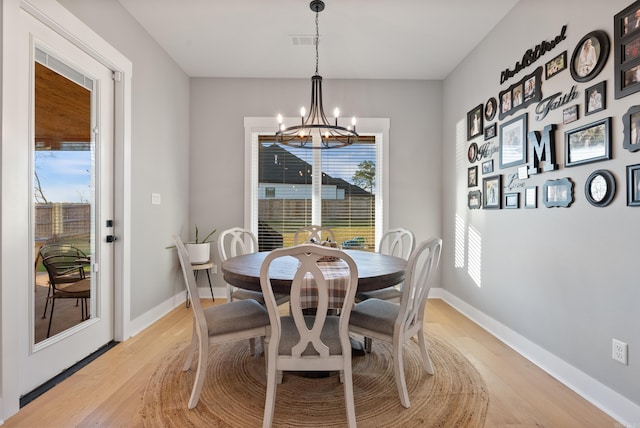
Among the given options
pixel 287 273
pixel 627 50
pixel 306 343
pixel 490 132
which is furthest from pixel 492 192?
pixel 306 343

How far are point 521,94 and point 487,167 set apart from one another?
707 mm

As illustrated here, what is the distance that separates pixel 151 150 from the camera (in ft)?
10.0

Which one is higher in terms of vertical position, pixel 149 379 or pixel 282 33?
pixel 282 33

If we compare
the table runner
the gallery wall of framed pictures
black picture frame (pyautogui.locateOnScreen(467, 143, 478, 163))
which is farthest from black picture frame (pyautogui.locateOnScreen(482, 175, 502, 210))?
the table runner

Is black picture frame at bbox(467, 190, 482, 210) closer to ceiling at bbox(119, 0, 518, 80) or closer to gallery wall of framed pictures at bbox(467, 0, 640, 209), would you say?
gallery wall of framed pictures at bbox(467, 0, 640, 209)

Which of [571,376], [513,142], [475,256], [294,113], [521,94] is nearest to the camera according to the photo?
[571,376]

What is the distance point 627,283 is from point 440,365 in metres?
1.19

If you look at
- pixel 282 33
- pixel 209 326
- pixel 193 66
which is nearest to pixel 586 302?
pixel 209 326

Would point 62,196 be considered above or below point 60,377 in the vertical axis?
above

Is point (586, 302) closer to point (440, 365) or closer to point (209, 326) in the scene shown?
point (440, 365)

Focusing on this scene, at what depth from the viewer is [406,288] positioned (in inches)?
66.5

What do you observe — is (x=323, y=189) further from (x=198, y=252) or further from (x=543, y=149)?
(x=543, y=149)

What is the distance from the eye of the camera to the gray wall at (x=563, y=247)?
5.47 ft

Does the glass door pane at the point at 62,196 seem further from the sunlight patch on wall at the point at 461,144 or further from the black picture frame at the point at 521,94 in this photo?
the sunlight patch on wall at the point at 461,144
